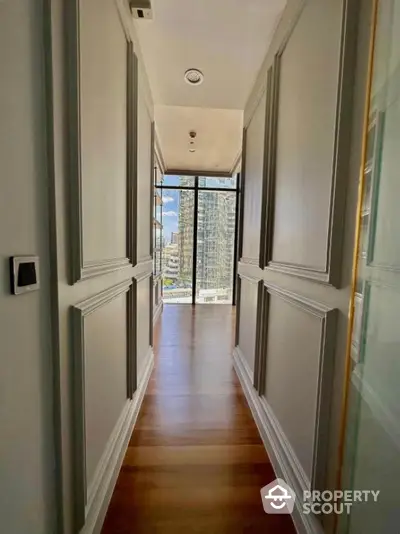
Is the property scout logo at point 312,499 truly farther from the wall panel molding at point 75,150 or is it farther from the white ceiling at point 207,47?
the white ceiling at point 207,47

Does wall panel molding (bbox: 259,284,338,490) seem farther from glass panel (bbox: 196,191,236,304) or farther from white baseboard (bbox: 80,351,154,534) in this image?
glass panel (bbox: 196,191,236,304)

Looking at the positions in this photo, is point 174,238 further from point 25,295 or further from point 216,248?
point 25,295

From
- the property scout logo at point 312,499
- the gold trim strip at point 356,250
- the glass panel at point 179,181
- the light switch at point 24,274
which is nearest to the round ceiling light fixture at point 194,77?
the gold trim strip at point 356,250

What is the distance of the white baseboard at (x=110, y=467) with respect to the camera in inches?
48.9

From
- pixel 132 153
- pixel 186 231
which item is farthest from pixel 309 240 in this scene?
pixel 186 231

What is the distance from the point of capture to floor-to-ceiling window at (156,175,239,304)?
21.1 feet

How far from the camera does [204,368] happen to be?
9.89ft

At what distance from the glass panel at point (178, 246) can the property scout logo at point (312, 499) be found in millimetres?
5082

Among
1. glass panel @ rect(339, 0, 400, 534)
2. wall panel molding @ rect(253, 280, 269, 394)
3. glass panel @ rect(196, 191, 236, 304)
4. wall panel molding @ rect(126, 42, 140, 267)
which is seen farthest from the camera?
glass panel @ rect(196, 191, 236, 304)

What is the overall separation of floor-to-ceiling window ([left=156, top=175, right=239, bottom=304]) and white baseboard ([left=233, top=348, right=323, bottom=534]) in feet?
14.0

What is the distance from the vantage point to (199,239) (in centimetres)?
659

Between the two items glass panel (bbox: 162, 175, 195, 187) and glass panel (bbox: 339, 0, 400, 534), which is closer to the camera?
glass panel (bbox: 339, 0, 400, 534)

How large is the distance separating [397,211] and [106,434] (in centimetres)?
158

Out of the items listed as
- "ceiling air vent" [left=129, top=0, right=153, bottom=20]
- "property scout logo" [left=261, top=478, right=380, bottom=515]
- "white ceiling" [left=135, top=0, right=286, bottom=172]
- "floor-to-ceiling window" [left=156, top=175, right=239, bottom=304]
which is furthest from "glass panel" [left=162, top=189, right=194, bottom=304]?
"property scout logo" [left=261, top=478, right=380, bottom=515]
